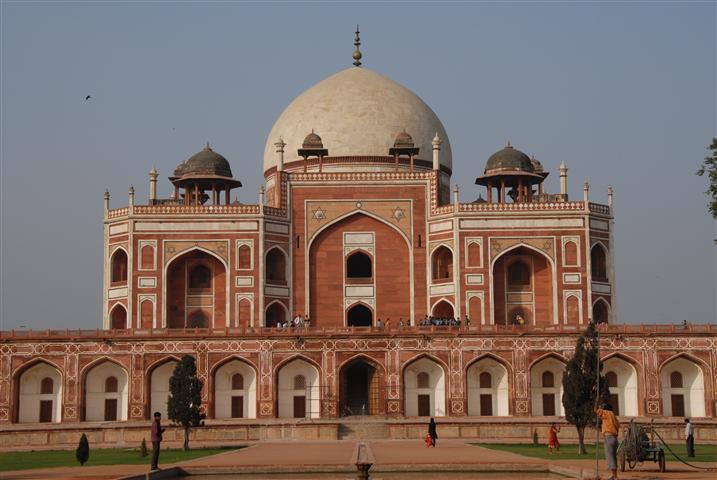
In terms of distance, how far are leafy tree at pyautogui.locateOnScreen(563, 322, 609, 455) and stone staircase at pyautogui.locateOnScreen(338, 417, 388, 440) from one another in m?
6.19

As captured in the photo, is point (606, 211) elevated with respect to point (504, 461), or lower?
elevated

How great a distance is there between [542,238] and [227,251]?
10033 mm

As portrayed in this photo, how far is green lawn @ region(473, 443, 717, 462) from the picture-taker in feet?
73.7

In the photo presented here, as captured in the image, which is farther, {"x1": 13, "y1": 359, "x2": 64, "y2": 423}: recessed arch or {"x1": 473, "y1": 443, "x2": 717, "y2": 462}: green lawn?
{"x1": 13, "y1": 359, "x2": 64, "y2": 423}: recessed arch

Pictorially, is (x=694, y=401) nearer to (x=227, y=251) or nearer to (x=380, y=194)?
(x=380, y=194)

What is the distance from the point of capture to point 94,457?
979 inches

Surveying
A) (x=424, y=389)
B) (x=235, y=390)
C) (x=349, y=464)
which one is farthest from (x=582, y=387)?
(x=235, y=390)

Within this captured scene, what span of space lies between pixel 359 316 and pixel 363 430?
9.10 metres

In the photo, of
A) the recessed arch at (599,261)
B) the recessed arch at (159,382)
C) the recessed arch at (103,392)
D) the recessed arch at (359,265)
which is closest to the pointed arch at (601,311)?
the recessed arch at (599,261)

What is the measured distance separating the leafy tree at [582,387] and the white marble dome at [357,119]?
58.3 feet

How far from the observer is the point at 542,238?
3953cm

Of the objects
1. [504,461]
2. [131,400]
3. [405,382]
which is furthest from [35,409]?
[504,461]

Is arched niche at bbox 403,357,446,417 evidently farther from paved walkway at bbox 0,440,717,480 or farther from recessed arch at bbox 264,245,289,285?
paved walkway at bbox 0,440,717,480

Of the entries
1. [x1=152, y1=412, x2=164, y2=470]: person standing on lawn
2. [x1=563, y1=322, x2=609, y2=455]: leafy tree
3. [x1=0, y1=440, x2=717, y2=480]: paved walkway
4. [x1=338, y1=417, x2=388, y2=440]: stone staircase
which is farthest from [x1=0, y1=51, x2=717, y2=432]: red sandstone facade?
[x1=152, y1=412, x2=164, y2=470]: person standing on lawn
